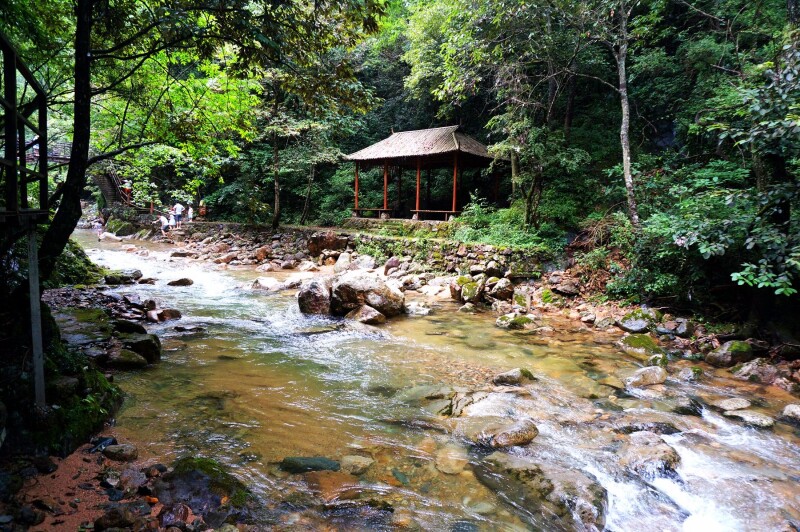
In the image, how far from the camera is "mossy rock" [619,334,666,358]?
6.67 m

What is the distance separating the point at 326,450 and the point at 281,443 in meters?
0.40

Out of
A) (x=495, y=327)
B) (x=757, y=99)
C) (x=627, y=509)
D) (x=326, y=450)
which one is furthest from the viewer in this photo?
(x=495, y=327)

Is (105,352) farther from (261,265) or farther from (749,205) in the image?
(261,265)

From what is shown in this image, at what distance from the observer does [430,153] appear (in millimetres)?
15445

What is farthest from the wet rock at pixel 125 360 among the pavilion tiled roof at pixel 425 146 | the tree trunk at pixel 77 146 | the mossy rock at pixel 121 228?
the mossy rock at pixel 121 228

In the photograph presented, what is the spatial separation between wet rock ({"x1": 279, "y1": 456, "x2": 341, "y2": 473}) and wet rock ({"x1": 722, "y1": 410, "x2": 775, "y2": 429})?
4.22 m

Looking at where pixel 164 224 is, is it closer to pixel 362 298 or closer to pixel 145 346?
pixel 362 298

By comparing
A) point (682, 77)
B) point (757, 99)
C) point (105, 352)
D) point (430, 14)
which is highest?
point (430, 14)

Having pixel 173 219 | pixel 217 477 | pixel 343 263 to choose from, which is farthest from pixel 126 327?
pixel 173 219

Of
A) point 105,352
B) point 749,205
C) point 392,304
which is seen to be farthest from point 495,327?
point 105,352

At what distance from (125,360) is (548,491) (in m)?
4.73

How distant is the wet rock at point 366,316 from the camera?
827 centimetres

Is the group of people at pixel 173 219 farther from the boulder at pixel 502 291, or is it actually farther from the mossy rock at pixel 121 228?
the boulder at pixel 502 291

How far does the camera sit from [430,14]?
15773 millimetres
